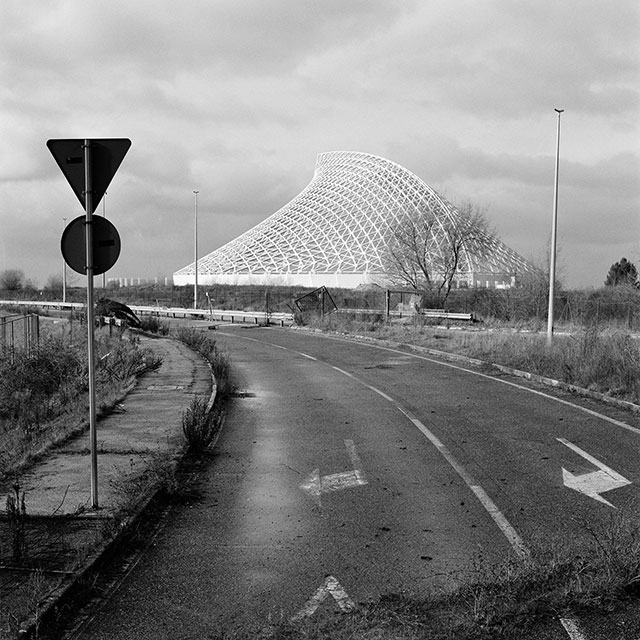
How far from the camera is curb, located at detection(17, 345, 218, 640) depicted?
13.1 ft

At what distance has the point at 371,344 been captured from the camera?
26938 mm

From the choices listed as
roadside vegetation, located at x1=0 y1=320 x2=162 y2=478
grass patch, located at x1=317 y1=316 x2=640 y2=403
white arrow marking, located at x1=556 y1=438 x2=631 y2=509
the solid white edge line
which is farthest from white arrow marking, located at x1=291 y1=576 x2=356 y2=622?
grass patch, located at x1=317 y1=316 x2=640 y2=403

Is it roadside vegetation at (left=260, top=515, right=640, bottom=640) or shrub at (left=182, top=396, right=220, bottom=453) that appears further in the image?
shrub at (left=182, top=396, right=220, bottom=453)

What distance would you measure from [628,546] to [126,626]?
141 inches

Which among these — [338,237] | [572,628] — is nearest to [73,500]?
[572,628]

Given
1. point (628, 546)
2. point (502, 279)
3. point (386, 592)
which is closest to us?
point (386, 592)

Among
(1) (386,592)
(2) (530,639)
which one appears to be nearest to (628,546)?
(2) (530,639)

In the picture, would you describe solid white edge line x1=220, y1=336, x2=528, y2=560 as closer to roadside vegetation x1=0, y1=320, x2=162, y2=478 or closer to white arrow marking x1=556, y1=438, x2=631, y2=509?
white arrow marking x1=556, y1=438, x2=631, y2=509

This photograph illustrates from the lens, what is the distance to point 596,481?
24.2 feet

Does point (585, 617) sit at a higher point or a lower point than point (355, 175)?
lower

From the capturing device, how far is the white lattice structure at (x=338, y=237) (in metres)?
74.1

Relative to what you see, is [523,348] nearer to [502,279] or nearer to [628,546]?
[628,546]

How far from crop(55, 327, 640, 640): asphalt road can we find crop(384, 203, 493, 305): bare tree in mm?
33149

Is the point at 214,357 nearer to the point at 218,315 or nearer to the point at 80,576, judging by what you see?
the point at 80,576
